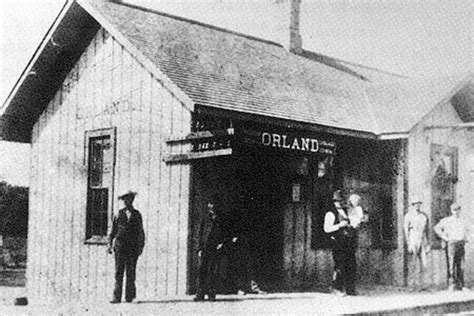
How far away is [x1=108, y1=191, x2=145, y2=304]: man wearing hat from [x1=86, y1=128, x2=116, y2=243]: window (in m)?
2.89

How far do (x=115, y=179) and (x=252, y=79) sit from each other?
3.37 meters

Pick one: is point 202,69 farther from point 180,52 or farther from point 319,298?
point 319,298

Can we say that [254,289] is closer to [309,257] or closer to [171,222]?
[171,222]

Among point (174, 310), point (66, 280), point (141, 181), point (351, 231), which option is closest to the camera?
point (174, 310)

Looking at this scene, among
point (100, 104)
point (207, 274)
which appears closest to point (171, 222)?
point (207, 274)

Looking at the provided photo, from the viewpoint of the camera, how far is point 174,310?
9.91 meters

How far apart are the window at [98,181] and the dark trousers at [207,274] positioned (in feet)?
10.8

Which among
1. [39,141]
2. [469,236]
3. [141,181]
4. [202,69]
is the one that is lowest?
[469,236]

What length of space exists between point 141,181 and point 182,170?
1198 mm

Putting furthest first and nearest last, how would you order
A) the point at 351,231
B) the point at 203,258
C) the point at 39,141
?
the point at 39,141
the point at 351,231
the point at 203,258

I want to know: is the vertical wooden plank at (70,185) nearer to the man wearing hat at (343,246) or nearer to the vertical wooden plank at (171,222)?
the vertical wooden plank at (171,222)

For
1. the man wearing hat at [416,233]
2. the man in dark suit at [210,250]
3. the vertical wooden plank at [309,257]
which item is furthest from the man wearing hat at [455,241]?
the man in dark suit at [210,250]

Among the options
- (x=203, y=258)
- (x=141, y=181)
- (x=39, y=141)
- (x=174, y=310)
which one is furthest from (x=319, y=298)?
(x=39, y=141)

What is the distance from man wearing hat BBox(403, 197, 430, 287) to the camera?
13.7 m
